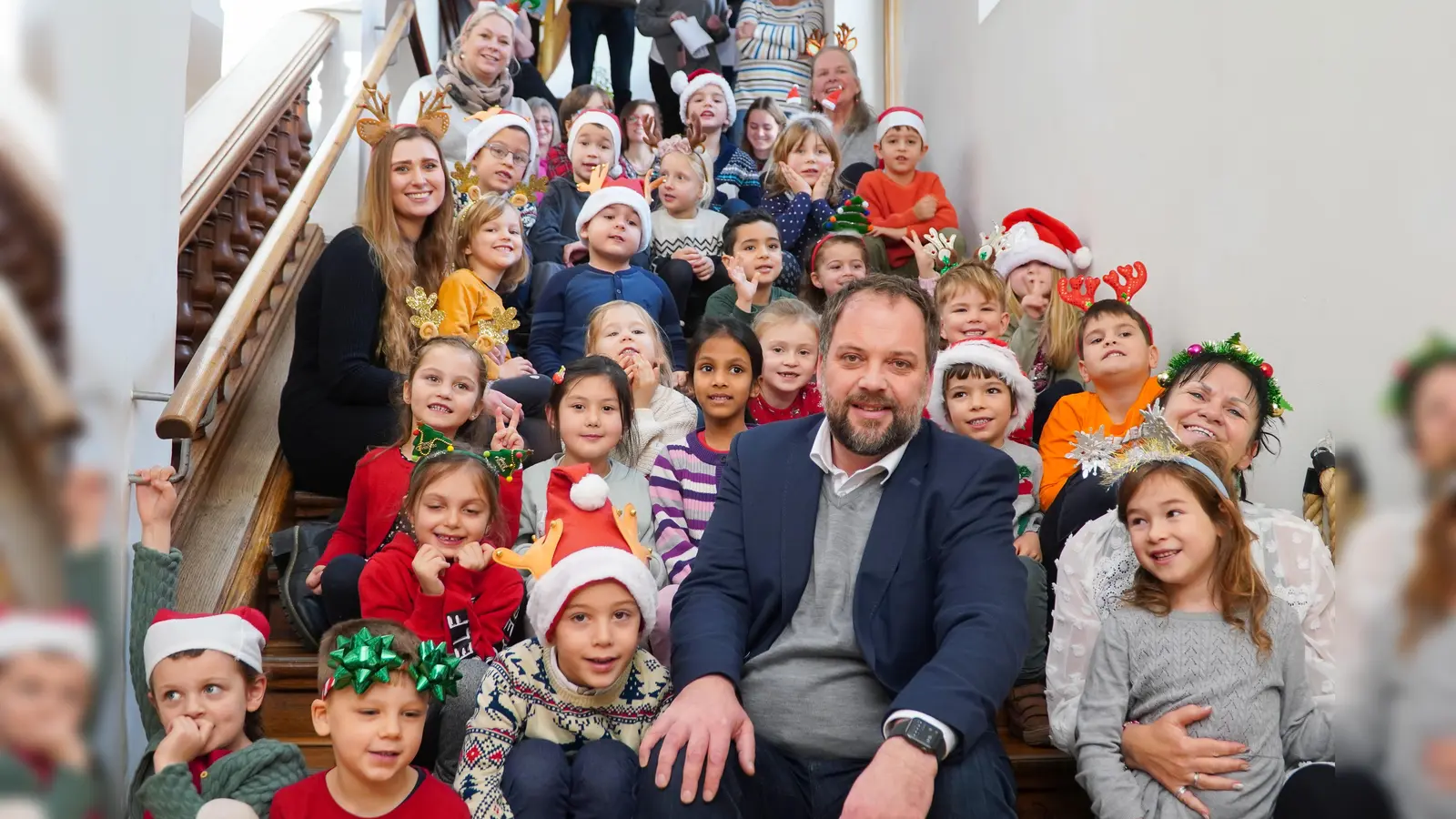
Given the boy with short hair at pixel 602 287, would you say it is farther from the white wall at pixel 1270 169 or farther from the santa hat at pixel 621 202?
the white wall at pixel 1270 169

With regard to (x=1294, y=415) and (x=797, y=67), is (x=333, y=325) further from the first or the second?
(x=797, y=67)

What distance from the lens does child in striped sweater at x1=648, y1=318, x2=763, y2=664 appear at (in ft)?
9.12

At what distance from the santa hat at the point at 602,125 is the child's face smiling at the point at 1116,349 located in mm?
2410

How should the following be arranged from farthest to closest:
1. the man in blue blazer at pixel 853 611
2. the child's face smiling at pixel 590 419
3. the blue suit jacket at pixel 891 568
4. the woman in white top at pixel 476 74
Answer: the woman in white top at pixel 476 74
the child's face smiling at pixel 590 419
the blue suit jacket at pixel 891 568
the man in blue blazer at pixel 853 611

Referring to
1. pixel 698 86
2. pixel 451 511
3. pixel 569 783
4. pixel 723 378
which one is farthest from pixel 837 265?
pixel 569 783

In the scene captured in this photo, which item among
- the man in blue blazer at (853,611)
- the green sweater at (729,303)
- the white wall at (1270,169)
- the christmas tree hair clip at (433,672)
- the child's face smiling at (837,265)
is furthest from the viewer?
the child's face smiling at (837,265)

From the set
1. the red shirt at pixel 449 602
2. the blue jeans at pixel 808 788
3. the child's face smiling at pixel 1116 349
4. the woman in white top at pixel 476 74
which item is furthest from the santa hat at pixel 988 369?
the woman in white top at pixel 476 74

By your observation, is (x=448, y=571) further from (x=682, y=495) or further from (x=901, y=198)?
(x=901, y=198)

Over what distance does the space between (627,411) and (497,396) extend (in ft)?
1.41

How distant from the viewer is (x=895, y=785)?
1726mm

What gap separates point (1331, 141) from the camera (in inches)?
105

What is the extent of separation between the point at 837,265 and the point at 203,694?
9.35 ft

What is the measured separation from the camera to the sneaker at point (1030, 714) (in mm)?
2604

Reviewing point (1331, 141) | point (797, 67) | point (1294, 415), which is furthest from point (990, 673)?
point (797, 67)
